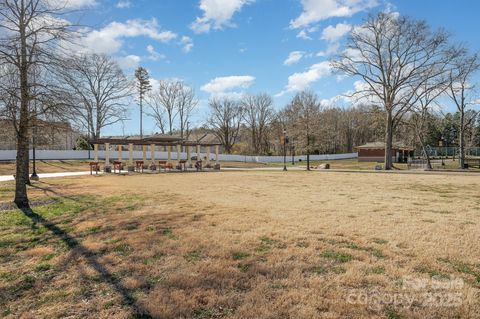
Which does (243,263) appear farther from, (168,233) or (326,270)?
(168,233)

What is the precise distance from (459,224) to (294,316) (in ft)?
18.6

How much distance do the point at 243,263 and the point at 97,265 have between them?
2.23m

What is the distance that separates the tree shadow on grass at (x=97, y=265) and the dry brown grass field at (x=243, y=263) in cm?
2

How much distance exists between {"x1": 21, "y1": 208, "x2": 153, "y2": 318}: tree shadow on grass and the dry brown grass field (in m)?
0.02

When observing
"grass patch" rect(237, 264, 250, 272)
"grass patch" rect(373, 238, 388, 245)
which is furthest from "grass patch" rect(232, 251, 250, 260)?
"grass patch" rect(373, 238, 388, 245)

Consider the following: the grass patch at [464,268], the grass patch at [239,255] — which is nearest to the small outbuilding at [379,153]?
the grass patch at [464,268]

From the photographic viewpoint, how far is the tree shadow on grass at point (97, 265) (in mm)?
3623

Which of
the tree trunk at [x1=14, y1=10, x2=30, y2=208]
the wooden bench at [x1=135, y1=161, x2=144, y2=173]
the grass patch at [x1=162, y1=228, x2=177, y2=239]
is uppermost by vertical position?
the tree trunk at [x1=14, y1=10, x2=30, y2=208]

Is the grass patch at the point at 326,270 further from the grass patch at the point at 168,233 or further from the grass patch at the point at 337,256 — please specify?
the grass patch at the point at 168,233

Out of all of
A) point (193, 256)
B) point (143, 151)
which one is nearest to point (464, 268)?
point (193, 256)

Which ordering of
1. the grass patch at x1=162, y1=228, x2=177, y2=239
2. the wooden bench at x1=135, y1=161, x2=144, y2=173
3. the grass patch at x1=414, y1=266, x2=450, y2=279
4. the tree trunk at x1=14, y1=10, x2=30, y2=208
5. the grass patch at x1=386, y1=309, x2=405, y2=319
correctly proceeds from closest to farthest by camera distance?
the grass patch at x1=386, y1=309, x2=405, y2=319
the grass patch at x1=414, y1=266, x2=450, y2=279
the grass patch at x1=162, y1=228, x2=177, y2=239
the tree trunk at x1=14, y1=10, x2=30, y2=208
the wooden bench at x1=135, y1=161, x2=144, y2=173

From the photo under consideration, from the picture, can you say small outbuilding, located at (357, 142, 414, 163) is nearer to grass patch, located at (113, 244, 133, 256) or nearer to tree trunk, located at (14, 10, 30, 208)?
tree trunk, located at (14, 10, 30, 208)

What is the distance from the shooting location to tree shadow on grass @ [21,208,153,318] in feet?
11.9

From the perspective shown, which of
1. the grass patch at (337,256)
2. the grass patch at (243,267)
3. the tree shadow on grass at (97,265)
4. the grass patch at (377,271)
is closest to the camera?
the tree shadow on grass at (97,265)
